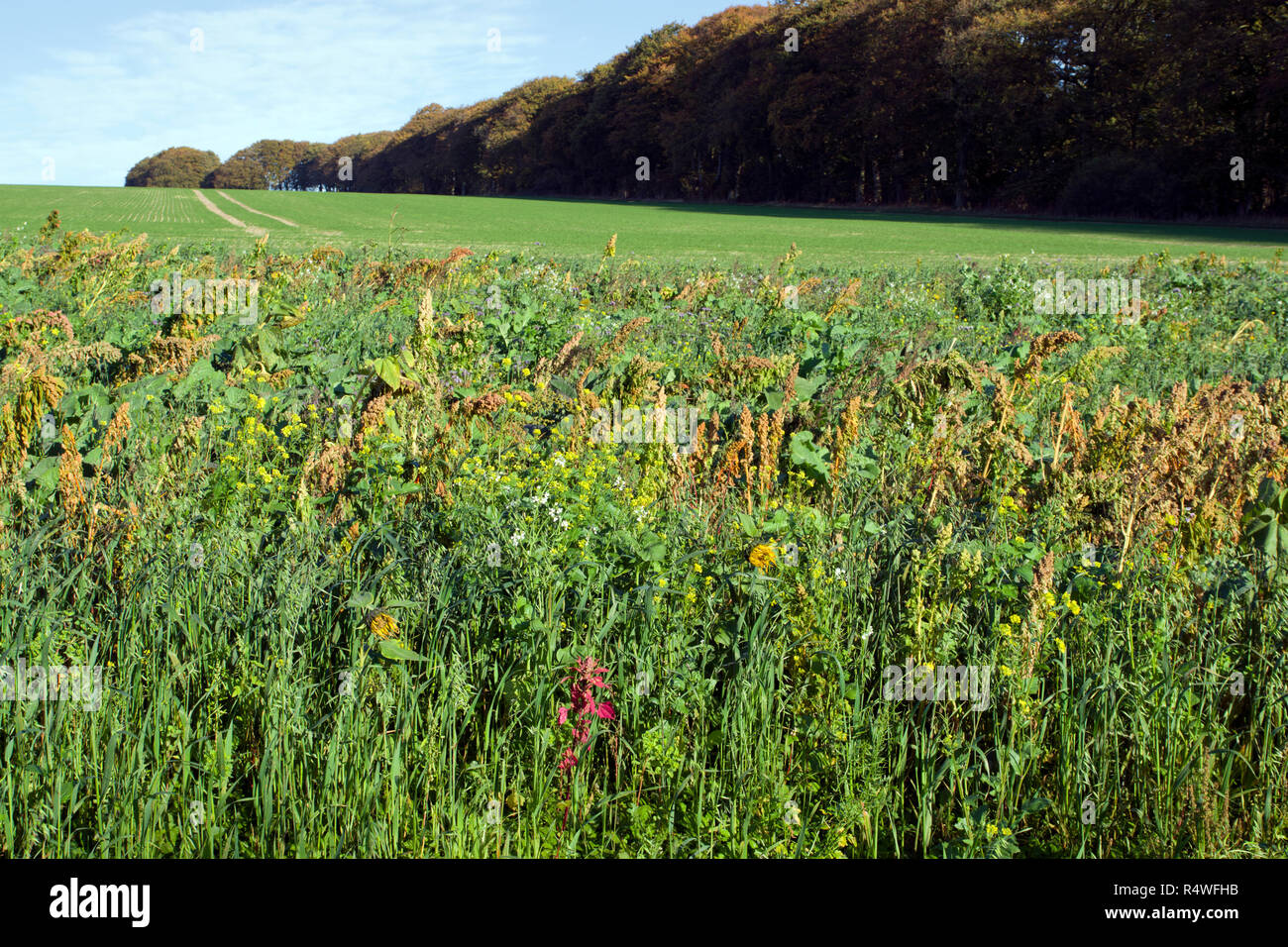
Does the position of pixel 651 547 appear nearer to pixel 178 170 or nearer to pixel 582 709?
pixel 582 709

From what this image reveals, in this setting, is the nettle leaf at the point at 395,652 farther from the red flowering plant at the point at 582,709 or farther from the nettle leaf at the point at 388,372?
the nettle leaf at the point at 388,372

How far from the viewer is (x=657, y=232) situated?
34656 mm

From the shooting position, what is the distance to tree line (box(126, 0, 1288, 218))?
1681 inches

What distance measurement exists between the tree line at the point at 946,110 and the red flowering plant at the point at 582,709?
33142 millimetres

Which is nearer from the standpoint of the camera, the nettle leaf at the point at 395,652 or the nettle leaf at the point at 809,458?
the nettle leaf at the point at 395,652

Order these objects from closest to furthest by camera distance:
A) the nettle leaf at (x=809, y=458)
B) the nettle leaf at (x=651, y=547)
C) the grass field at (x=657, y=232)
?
the nettle leaf at (x=651, y=547), the nettle leaf at (x=809, y=458), the grass field at (x=657, y=232)

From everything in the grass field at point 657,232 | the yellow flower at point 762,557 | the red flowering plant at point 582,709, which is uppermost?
the grass field at point 657,232

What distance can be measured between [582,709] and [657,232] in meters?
33.4

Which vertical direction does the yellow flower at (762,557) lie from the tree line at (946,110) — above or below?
below

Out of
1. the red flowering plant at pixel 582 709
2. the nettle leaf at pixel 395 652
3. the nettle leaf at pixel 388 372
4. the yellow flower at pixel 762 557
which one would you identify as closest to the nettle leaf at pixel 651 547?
the yellow flower at pixel 762 557

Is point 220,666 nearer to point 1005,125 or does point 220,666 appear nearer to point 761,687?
point 761,687

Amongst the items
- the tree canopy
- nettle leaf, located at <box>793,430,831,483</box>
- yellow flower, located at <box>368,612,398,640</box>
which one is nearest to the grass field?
nettle leaf, located at <box>793,430,831,483</box>

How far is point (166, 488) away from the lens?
417cm

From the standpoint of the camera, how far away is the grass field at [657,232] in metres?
Answer: 23.7
